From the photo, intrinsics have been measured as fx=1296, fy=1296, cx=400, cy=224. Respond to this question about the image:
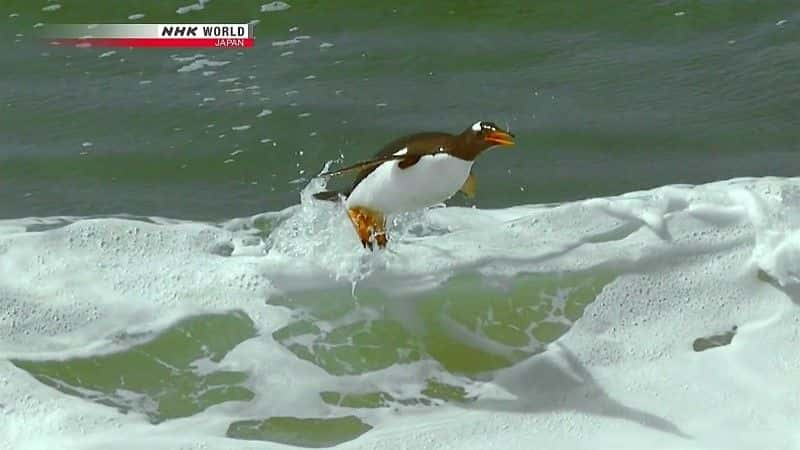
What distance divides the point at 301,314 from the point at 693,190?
198cm

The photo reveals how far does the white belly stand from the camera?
434 cm

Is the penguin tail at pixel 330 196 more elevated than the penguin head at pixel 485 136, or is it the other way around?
the penguin head at pixel 485 136

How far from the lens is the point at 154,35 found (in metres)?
7.88

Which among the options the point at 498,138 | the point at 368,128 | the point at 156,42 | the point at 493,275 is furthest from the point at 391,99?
the point at 498,138

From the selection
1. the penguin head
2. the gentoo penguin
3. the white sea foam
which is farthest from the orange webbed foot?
the penguin head

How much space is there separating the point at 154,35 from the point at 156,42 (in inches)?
4.0

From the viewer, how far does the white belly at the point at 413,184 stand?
4.34 metres

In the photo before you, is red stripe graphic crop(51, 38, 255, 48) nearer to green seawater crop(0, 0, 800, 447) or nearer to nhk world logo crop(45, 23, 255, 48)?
nhk world logo crop(45, 23, 255, 48)

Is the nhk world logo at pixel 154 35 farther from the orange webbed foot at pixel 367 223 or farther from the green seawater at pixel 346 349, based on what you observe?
the orange webbed foot at pixel 367 223

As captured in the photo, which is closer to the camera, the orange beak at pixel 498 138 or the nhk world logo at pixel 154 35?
the orange beak at pixel 498 138

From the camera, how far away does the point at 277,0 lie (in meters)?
8.12

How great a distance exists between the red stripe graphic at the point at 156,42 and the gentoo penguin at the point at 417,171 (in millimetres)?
3237

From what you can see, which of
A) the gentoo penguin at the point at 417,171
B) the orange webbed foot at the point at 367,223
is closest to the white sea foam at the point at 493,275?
the orange webbed foot at the point at 367,223

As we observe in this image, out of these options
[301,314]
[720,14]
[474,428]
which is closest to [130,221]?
[301,314]
